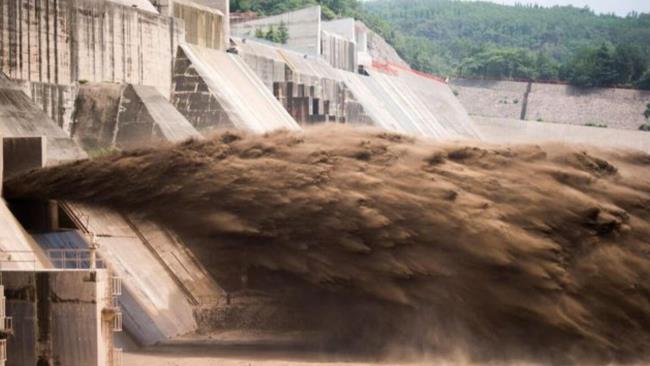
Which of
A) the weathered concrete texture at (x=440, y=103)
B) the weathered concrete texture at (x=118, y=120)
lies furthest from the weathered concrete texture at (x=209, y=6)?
the weathered concrete texture at (x=440, y=103)

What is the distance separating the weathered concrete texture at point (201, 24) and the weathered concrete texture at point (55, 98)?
10.9 metres

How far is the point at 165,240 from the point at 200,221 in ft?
10.4

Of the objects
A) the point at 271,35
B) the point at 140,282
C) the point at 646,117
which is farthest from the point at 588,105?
the point at 140,282

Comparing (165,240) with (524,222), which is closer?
(524,222)

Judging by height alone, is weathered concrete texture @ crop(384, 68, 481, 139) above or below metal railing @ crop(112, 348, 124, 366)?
above

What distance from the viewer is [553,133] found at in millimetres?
113062

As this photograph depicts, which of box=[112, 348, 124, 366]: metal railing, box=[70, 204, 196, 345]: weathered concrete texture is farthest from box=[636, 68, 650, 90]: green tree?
box=[112, 348, 124, 366]: metal railing

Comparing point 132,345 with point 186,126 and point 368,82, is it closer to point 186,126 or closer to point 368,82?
point 186,126

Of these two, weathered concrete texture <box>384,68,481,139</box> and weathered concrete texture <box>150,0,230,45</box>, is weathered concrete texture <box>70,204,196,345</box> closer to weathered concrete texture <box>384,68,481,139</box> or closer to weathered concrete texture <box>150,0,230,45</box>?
weathered concrete texture <box>150,0,230,45</box>

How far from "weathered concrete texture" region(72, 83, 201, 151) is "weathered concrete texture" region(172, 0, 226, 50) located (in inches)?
374

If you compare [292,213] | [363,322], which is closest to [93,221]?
[292,213]

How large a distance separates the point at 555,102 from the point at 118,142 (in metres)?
107

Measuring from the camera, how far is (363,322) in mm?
23578

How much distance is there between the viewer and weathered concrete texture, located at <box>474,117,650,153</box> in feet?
345
